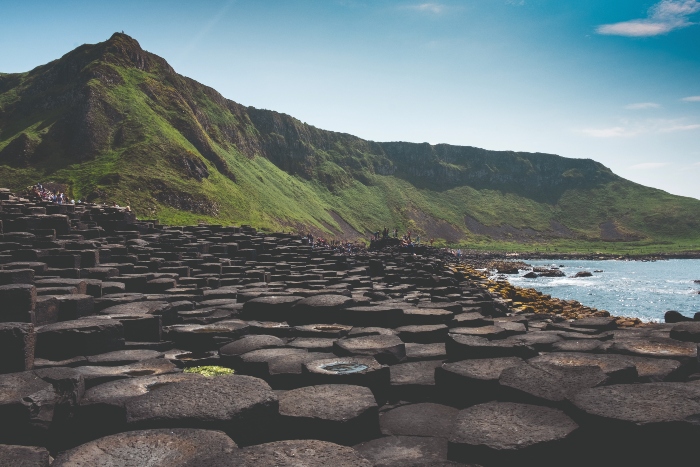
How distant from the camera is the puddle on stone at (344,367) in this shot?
672 centimetres

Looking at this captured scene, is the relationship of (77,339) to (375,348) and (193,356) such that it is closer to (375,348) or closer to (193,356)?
(193,356)

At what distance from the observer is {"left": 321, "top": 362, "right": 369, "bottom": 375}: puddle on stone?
6721 millimetres

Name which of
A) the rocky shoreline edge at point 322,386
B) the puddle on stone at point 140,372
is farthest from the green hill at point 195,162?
the puddle on stone at point 140,372

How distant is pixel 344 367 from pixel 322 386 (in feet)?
2.57

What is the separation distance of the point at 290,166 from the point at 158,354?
503 ft

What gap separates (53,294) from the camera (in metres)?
11.1

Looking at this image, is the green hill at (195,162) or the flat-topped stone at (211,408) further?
the green hill at (195,162)

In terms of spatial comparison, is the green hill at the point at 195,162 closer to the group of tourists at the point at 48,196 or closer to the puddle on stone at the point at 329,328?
the group of tourists at the point at 48,196

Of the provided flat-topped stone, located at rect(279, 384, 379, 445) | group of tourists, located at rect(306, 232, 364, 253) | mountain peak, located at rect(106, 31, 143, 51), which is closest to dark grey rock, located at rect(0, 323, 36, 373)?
flat-topped stone, located at rect(279, 384, 379, 445)

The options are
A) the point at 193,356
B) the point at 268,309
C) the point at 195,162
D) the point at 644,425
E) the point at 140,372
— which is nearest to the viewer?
the point at 644,425

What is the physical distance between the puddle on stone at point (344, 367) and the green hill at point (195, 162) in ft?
203

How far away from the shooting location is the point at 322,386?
6250 millimetres

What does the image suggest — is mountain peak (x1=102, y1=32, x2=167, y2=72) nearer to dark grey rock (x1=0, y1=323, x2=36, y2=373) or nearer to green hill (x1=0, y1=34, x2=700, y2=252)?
green hill (x1=0, y1=34, x2=700, y2=252)

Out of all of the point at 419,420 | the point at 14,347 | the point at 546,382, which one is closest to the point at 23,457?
the point at 14,347
